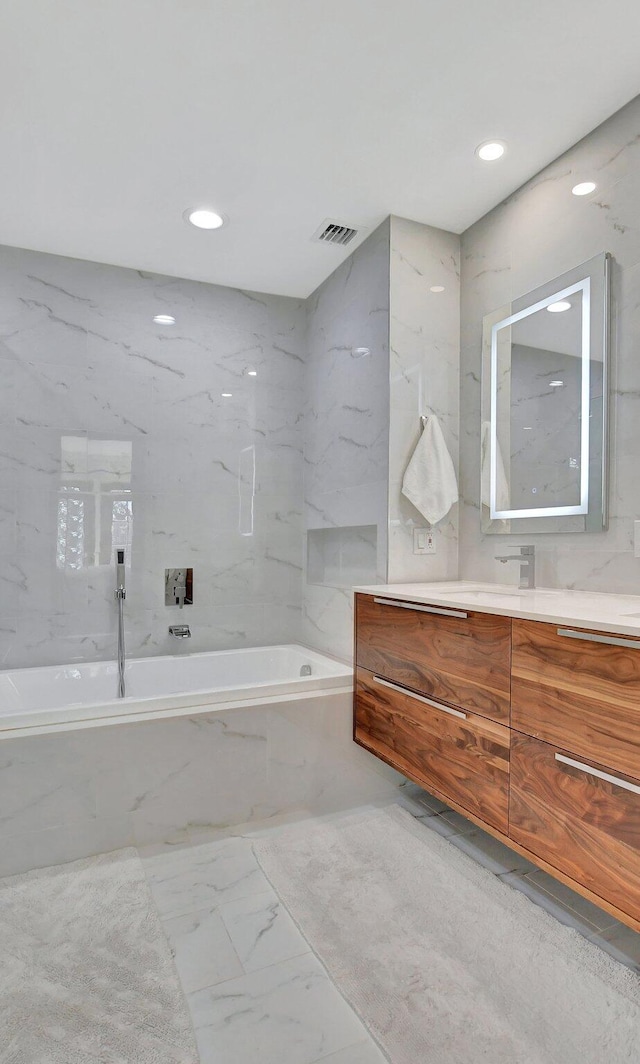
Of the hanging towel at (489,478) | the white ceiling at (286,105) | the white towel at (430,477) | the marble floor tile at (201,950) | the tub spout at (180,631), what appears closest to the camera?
the marble floor tile at (201,950)

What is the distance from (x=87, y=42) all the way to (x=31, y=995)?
251 centimetres

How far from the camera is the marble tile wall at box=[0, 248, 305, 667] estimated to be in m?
2.77

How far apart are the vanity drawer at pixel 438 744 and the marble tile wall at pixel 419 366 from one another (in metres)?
0.54

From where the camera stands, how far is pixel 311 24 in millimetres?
1610

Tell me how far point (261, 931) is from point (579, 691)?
1.11m

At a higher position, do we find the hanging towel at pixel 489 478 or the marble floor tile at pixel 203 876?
the hanging towel at pixel 489 478

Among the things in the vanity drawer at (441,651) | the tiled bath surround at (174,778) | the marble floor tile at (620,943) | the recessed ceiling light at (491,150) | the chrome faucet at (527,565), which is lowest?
the marble floor tile at (620,943)

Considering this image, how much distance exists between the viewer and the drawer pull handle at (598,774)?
4.06 ft

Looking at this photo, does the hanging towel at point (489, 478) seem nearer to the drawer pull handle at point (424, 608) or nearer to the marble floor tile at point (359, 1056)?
the drawer pull handle at point (424, 608)

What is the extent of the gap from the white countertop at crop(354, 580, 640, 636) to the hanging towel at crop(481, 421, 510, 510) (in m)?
0.34

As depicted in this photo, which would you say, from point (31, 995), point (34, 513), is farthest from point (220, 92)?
point (31, 995)

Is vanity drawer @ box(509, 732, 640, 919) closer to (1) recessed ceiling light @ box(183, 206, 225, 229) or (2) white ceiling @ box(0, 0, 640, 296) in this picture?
(2) white ceiling @ box(0, 0, 640, 296)

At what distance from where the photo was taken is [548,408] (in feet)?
7.02

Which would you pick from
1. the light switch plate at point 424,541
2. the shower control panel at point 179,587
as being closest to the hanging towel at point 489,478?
the light switch plate at point 424,541
